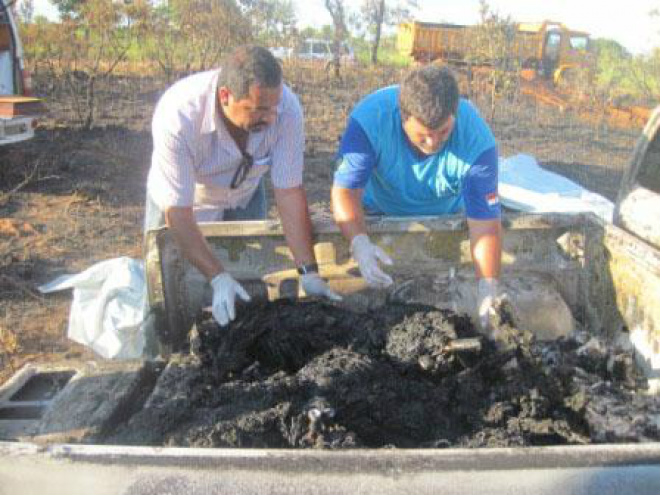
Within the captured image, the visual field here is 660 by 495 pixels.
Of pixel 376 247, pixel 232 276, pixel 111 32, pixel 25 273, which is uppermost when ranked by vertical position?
pixel 111 32

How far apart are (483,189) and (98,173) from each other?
6.89 m

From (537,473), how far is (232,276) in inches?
67.2

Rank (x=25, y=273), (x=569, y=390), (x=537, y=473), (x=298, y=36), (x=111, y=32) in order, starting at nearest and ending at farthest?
(x=537, y=473) → (x=569, y=390) → (x=25, y=273) → (x=111, y=32) → (x=298, y=36)

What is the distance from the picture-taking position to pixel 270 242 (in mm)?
2816

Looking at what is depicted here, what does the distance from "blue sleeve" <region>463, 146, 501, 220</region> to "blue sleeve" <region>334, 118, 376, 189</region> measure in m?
0.44

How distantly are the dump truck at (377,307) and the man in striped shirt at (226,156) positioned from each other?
5.4 inches

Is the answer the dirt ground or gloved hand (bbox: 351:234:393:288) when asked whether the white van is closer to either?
the dirt ground

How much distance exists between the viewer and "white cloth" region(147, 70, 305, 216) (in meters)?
2.85

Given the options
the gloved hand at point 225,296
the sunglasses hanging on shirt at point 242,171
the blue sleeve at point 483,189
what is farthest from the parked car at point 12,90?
the blue sleeve at point 483,189

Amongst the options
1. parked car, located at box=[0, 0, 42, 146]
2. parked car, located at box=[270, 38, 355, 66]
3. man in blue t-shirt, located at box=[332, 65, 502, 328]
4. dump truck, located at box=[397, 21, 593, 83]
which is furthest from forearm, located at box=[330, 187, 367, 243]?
dump truck, located at box=[397, 21, 593, 83]

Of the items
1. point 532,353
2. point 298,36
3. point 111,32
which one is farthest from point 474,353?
point 298,36

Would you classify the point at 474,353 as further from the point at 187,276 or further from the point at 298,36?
the point at 298,36

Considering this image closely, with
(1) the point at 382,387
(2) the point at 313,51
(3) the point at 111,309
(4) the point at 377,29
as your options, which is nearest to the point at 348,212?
(1) the point at 382,387

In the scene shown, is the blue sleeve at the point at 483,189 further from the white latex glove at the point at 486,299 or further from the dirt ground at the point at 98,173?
the dirt ground at the point at 98,173
